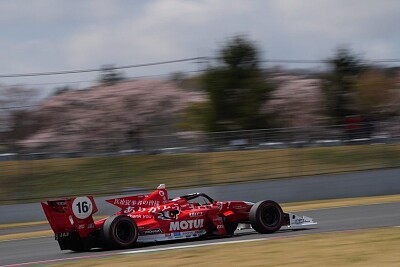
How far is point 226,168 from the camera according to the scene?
86.2 ft

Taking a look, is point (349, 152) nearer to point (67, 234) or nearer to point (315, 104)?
point (67, 234)

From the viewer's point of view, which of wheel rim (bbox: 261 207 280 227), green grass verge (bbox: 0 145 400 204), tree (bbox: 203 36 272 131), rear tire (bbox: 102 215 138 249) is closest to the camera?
rear tire (bbox: 102 215 138 249)

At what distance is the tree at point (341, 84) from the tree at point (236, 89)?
4.73 metres

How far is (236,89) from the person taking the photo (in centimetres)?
4834

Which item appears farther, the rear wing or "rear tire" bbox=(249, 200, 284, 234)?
"rear tire" bbox=(249, 200, 284, 234)

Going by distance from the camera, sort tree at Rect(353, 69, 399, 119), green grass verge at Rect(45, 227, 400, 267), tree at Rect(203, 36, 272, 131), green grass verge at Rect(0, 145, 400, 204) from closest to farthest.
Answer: green grass verge at Rect(45, 227, 400, 267), green grass verge at Rect(0, 145, 400, 204), tree at Rect(203, 36, 272, 131), tree at Rect(353, 69, 399, 119)

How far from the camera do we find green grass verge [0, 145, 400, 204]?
25.9 m

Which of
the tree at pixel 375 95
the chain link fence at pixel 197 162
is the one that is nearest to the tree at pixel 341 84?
the tree at pixel 375 95

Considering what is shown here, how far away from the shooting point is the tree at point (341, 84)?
4953 cm

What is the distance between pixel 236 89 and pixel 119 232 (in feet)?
121

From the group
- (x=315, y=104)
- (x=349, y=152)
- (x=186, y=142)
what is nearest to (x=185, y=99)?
(x=315, y=104)

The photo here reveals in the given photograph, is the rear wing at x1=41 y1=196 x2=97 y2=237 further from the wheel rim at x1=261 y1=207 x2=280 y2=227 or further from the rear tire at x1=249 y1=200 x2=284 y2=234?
the wheel rim at x1=261 y1=207 x2=280 y2=227

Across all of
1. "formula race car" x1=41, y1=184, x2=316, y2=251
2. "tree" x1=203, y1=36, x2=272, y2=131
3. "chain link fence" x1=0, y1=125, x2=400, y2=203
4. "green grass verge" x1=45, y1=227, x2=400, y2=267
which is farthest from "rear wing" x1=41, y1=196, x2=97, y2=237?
"tree" x1=203, y1=36, x2=272, y2=131

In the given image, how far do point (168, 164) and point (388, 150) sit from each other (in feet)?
26.2
